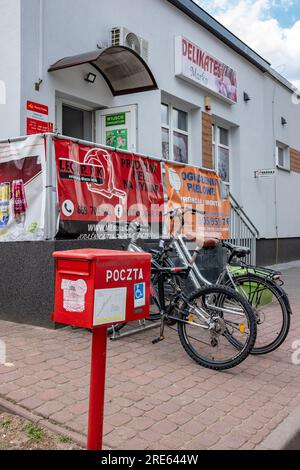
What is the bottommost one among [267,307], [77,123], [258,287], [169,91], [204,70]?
[267,307]

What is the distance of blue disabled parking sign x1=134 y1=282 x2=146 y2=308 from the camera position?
8.95ft

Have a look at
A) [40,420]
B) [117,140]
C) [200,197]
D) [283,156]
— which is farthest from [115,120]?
[283,156]

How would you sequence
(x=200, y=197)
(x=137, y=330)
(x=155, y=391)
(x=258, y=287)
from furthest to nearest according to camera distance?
1. (x=200, y=197)
2. (x=137, y=330)
3. (x=258, y=287)
4. (x=155, y=391)

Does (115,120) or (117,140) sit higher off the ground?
(115,120)

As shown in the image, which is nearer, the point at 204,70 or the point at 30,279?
the point at 30,279

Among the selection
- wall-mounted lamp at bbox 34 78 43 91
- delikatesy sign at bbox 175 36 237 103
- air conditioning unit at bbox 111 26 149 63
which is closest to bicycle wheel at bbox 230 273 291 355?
wall-mounted lamp at bbox 34 78 43 91

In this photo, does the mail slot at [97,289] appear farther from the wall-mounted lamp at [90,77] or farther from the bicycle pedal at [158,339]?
the wall-mounted lamp at [90,77]

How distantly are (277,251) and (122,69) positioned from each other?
814 cm

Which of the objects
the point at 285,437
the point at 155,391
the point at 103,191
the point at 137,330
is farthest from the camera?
the point at 103,191

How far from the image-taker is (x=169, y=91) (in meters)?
9.50

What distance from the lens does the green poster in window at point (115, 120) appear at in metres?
8.30

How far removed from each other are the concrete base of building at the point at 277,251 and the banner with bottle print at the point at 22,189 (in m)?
8.33

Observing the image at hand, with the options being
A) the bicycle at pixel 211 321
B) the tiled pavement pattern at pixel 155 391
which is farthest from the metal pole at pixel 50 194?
the bicycle at pixel 211 321

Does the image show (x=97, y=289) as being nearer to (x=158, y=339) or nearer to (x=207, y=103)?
(x=158, y=339)
